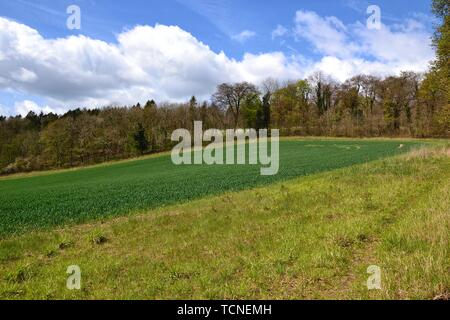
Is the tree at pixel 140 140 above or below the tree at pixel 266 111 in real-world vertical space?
below

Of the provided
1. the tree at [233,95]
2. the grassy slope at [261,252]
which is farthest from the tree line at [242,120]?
the grassy slope at [261,252]

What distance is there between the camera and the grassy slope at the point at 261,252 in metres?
6.11

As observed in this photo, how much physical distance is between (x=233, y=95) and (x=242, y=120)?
10.2 m

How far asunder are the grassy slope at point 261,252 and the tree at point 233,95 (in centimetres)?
10113

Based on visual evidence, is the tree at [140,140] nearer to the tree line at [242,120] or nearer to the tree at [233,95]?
the tree line at [242,120]

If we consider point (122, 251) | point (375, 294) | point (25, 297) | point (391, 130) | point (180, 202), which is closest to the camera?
point (375, 294)

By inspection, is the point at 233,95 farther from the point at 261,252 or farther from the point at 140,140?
the point at 261,252

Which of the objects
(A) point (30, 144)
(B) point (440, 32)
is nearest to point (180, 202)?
(B) point (440, 32)

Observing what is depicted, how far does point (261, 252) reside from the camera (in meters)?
8.03

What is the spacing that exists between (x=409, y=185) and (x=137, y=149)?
7598cm

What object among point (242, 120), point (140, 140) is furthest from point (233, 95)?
point (140, 140)

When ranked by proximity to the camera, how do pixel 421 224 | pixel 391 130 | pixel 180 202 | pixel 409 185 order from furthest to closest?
pixel 391 130, pixel 180 202, pixel 409 185, pixel 421 224

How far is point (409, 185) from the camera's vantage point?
14047 mm
